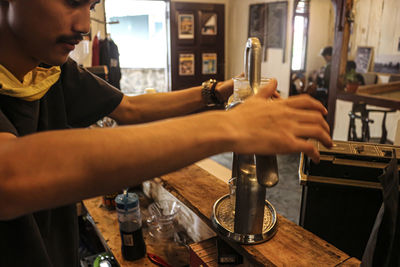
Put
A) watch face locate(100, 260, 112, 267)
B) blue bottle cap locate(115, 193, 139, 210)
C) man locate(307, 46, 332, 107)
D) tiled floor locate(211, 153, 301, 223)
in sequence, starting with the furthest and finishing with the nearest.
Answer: man locate(307, 46, 332, 107)
tiled floor locate(211, 153, 301, 223)
watch face locate(100, 260, 112, 267)
blue bottle cap locate(115, 193, 139, 210)

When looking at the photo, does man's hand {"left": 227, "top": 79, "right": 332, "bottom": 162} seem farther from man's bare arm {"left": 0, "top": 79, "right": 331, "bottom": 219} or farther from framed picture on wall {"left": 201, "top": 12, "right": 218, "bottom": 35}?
framed picture on wall {"left": 201, "top": 12, "right": 218, "bottom": 35}

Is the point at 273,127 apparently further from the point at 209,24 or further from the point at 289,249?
the point at 209,24

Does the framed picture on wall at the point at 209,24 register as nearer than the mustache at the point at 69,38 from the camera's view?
No

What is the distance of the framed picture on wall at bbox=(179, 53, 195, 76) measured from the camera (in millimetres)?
5941

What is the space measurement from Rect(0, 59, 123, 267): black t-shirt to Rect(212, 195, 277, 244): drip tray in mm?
463

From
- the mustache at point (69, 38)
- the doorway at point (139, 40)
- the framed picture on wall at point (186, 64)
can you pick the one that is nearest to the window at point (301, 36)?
the framed picture on wall at point (186, 64)

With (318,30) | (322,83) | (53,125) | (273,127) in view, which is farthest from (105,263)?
(318,30)

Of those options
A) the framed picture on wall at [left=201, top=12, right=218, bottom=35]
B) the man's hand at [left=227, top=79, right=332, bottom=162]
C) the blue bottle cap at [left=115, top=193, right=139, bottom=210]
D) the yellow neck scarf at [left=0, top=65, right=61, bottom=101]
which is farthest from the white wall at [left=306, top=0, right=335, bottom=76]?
the man's hand at [left=227, top=79, right=332, bottom=162]

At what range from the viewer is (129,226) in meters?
1.18

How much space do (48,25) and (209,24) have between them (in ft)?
18.5

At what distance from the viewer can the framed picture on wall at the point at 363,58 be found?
411 cm

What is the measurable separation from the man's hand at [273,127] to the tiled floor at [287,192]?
2854 mm

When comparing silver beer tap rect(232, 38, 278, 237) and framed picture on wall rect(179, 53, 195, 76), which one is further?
framed picture on wall rect(179, 53, 195, 76)

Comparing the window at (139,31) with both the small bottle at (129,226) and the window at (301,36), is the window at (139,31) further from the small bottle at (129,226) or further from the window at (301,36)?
the small bottle at (129,226)
